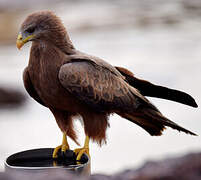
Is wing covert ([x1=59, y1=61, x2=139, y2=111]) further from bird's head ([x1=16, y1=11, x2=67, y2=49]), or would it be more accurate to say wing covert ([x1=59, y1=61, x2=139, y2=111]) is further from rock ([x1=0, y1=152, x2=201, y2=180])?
rock ([x1=0, y1=152, x2=201, y2=180])

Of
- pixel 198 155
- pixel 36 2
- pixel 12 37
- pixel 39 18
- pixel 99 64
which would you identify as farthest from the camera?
pixel 36 2

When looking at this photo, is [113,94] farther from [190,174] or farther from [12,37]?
[12,37]

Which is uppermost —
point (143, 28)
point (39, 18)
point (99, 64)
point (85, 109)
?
point (39, 18)

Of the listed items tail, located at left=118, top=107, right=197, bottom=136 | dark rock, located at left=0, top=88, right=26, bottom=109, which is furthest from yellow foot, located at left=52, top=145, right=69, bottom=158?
dark rock, located at left=0, top=88, right=26, bottom=109

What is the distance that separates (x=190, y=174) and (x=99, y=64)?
1223 millimetres

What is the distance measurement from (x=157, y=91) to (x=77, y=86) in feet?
1.69

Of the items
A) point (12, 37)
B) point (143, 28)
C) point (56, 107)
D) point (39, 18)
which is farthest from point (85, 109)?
point (143, 28)

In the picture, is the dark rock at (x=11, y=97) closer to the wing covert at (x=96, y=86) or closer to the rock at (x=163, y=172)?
the wing covert at (x=96, y=86)

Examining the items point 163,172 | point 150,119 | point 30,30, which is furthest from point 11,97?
point 163,172

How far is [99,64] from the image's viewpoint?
2568 mm

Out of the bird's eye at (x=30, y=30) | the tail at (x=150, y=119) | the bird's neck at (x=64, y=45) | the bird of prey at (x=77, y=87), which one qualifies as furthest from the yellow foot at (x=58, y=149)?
the bird's eye at (x=30, y=30)

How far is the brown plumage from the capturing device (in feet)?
7.82

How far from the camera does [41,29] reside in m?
2.41

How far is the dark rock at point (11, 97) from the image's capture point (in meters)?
6.00
